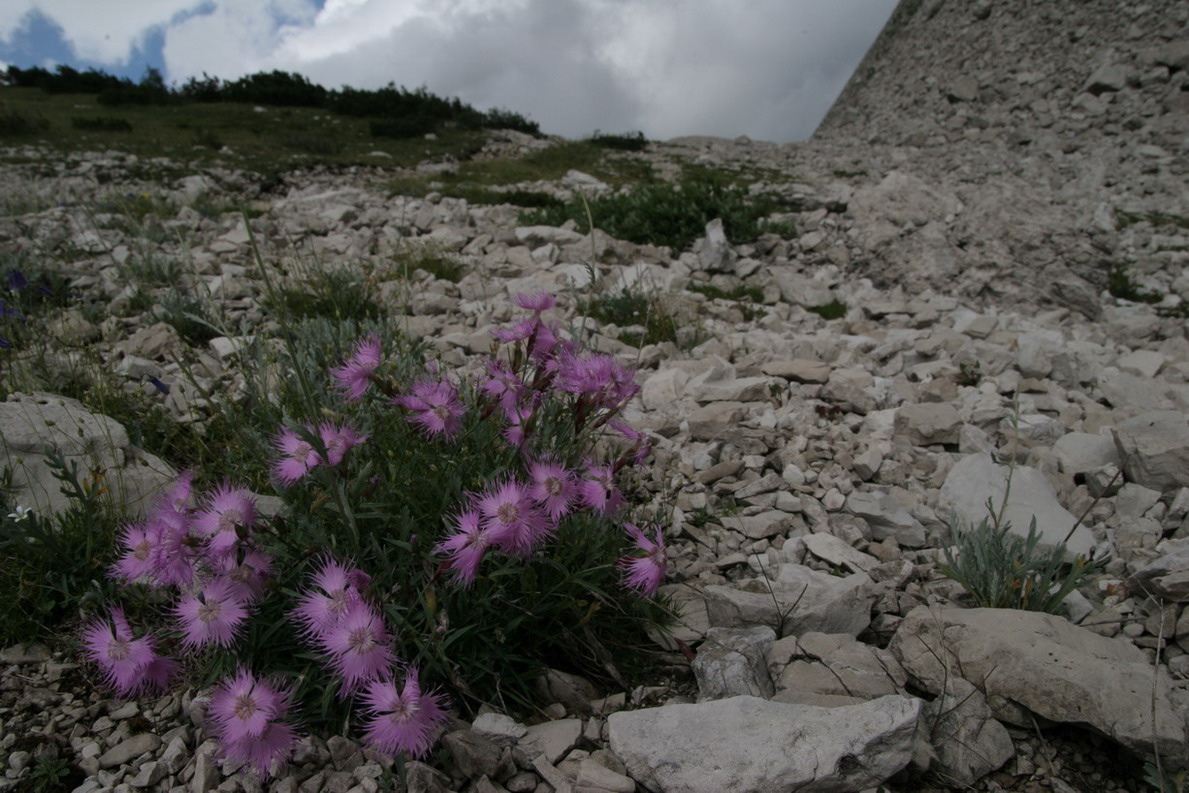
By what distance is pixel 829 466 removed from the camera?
3600 millimetres

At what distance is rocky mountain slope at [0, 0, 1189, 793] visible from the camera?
73.7 inches

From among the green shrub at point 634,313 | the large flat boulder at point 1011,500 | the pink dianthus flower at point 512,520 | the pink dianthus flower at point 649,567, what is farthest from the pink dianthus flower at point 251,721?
the green shrub at point 634,313

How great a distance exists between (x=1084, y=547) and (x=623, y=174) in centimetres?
1373

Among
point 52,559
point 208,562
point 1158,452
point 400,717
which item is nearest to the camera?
point 400,717

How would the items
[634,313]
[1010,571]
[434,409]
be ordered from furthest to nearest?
[634,313], [1010,571], [434,409]

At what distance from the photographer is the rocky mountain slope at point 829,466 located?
1.87 metres

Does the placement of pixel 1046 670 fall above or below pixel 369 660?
above

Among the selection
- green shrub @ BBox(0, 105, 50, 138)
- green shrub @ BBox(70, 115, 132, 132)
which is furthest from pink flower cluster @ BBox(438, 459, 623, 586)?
green shrub @ BBox(70, 115, 132, 132)

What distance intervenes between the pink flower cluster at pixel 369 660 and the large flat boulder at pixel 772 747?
565 mm

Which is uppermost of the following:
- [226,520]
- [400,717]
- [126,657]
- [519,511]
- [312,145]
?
[312,145]

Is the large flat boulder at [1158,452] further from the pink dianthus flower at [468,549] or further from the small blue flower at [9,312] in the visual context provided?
the small blue flower at [9,312]

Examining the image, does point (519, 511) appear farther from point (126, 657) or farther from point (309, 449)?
point (126, 657)

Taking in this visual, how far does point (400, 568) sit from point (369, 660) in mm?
324

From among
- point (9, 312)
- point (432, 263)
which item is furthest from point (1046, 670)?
point (432, 263)
